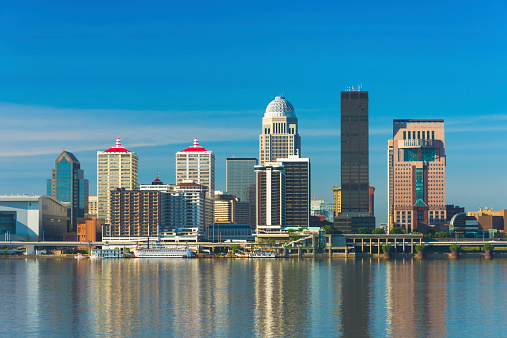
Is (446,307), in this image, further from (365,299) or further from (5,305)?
(5,305)

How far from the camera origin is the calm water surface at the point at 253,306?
7994cm

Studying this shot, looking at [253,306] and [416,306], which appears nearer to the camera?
[253,306]

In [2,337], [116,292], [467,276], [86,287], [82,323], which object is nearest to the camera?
[2,337]

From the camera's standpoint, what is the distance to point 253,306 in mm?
98688

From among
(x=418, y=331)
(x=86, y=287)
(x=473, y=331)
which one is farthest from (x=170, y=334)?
(x=86, y=287)

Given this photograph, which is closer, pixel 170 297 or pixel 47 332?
pixel 47 332

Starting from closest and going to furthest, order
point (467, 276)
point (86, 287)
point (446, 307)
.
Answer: point (446, 307), point (86, 287), point (467, 276)

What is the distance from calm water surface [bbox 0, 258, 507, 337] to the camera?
79938mm

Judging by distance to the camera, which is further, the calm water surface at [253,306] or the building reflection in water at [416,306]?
the building reflection in water at [416,306]

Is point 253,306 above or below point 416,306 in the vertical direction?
above

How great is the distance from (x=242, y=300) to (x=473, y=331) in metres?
35.8

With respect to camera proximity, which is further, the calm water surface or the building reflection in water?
the building reflection in water

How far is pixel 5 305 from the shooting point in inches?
3903

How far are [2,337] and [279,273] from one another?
95306 mm
